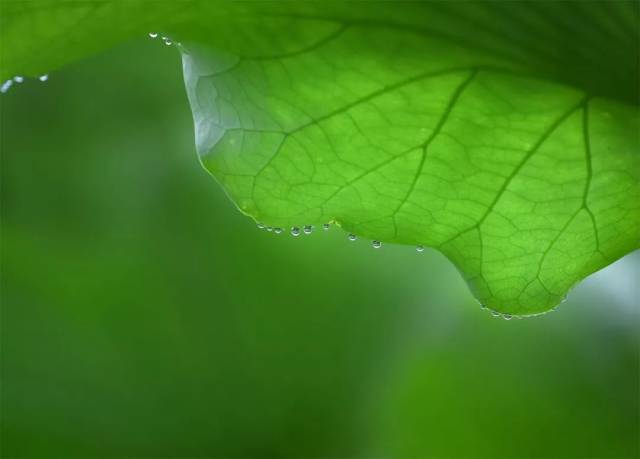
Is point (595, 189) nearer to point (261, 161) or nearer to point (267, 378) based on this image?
point (261, 161)

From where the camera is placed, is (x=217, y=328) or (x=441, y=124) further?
(x=217, y=328)

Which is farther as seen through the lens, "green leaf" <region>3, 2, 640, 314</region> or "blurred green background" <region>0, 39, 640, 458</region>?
"blurred green background" <region>0, 39, 640, 458</region>

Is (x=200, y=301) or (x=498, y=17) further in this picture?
(x=200, y=301)

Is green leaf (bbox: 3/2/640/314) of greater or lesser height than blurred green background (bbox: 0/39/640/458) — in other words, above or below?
above

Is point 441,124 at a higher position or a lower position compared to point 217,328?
higher

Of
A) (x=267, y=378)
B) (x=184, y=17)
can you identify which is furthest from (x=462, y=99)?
(x=267, y=378)
